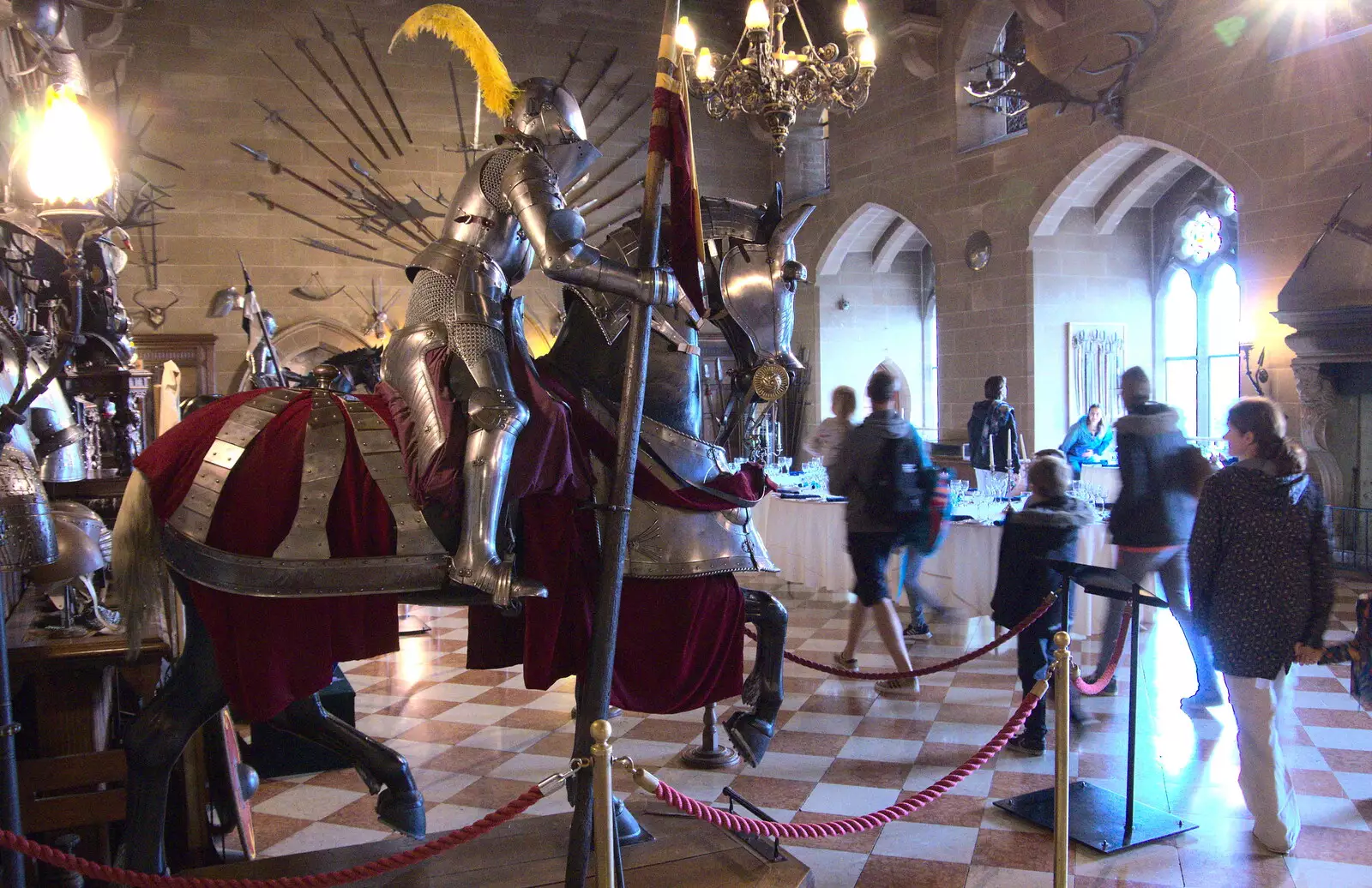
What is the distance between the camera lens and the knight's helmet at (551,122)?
2.79 metres

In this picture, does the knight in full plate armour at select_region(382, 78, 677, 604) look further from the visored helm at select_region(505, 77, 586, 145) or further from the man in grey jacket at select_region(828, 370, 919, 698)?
the man in grey jacket at select_region(828, 370, 919, 698)

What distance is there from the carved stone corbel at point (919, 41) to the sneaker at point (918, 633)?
329 inches

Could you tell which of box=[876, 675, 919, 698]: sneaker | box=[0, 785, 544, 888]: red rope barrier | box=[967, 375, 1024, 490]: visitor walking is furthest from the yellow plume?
box=[967, 375, 1024, 490]: visitor walking

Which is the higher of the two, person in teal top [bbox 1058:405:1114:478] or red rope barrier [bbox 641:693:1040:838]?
person in teal top [bbox 1058:405:1114:478]

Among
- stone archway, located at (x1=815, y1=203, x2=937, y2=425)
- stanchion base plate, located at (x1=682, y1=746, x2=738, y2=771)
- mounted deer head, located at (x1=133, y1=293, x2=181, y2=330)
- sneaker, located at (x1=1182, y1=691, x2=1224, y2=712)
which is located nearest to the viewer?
stanchion base plate, located at (x1=682, y1=746, x2=738, y2=771)

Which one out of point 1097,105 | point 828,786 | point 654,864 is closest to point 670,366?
point 654,864

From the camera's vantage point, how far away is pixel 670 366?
286 cm

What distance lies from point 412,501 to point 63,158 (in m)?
2.53

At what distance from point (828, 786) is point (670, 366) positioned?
1.90 m

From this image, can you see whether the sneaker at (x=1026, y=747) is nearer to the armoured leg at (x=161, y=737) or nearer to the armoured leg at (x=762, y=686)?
the armoured leg at (x=762, y=686)

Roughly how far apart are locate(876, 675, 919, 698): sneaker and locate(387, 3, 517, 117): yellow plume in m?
3.41

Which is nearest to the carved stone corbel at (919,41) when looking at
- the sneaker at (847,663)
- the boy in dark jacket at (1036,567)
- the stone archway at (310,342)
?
the stone archway at (310,342)

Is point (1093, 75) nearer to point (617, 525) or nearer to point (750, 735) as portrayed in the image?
point (750, 735)

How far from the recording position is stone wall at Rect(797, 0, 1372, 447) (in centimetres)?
824
